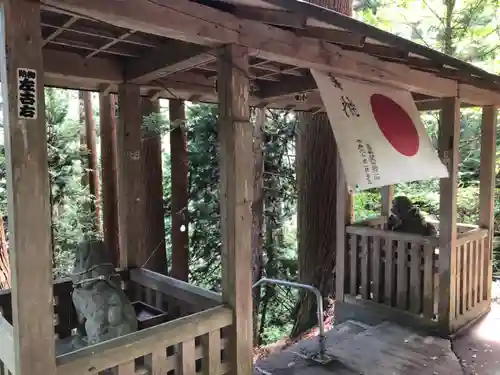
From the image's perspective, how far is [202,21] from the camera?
2555 millimetres

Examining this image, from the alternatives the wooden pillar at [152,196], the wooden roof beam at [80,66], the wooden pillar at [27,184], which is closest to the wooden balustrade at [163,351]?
the wooden pillar at [27,184]

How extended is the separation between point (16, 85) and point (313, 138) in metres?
6.12

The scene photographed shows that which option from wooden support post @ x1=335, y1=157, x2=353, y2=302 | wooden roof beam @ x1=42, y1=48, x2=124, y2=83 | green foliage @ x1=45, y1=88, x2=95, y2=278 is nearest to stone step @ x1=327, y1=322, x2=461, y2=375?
wooden support post @ x1=335, y1=157, x2=353, y2=302

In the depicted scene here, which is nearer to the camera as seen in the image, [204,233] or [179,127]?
[179,127]

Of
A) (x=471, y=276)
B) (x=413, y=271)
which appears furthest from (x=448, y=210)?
(x=471, y=276)

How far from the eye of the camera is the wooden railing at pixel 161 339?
2.28m

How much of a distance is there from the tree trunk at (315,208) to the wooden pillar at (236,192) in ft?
15.9

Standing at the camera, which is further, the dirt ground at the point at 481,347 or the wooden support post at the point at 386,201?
the wooden support post at the point at 386,201

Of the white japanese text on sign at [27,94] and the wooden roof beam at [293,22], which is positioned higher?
the wooden roof beam at [293,22]

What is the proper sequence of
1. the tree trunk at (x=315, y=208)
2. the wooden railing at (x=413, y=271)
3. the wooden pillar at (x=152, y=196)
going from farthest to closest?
the tree trunk at (x=315, y=208)
the wooden pillar at (x=152, y=196)
the wooden railing at (x=413, y=271)

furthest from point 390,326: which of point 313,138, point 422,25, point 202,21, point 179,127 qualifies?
point 422,25

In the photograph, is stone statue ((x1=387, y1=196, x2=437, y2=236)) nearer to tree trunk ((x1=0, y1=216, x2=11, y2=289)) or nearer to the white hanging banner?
the white hanging banner

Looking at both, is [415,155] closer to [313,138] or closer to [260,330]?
[313,138]

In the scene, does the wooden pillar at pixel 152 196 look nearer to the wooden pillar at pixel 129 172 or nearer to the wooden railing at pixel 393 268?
the wooden pillar at pixel 129 172
